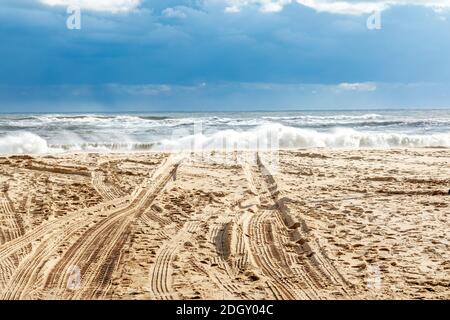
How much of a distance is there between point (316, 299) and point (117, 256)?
7.74 ft

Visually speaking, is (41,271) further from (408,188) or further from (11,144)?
(11,144)

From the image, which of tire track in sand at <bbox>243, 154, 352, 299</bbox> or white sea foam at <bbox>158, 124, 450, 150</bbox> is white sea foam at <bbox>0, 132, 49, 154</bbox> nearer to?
white sea foam at <bbox>158, 124, 450, 150</bbox>

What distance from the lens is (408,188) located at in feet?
30.4

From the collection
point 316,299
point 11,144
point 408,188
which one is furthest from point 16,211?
point 11,144

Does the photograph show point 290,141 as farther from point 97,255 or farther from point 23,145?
point 97,255
